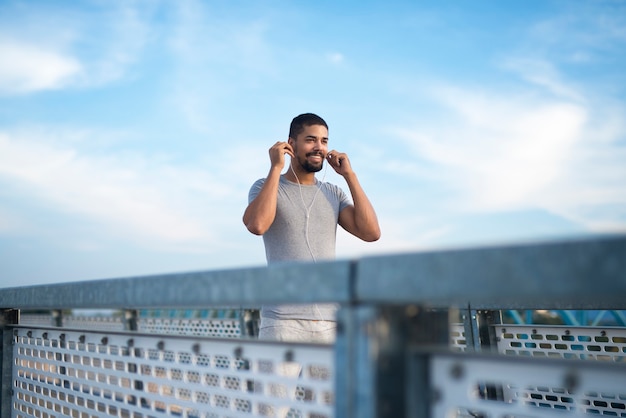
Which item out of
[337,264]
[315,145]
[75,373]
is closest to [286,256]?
[315,145]

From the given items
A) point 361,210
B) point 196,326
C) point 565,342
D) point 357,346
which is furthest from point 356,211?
point 196,326

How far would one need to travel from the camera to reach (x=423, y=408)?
1.36m

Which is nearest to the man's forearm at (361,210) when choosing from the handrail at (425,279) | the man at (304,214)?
the man at (304,214)

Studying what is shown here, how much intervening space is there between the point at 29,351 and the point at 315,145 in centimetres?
198

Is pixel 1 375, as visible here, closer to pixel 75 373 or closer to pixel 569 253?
pixel 75 373

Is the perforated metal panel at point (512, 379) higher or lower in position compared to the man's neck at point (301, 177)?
lower

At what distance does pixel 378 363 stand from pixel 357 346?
2.2 inches

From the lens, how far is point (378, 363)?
1.31 meters

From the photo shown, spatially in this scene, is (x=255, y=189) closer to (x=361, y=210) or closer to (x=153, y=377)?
(x=361, y=210)

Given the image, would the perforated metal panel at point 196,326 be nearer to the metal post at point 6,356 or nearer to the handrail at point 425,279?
the metal post at point 6,356

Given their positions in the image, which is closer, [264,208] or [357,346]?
[357,346]

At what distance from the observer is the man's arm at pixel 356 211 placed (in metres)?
4.01

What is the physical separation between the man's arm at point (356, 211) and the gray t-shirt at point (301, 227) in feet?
0.46

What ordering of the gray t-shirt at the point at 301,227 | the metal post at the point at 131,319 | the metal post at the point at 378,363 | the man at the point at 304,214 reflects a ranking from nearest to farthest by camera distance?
the metal post at the point at 378,363, the man at the point at 304,214, the gray t-shirt at the point at 301,227, the metal post at the point at 131,319
